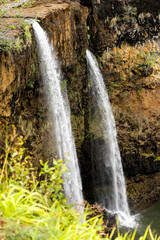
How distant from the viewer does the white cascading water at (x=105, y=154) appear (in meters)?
9.25

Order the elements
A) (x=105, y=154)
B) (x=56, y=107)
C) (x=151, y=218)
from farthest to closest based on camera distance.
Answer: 1. (x=105, y=154)
2. (x=151, y=218)
3. (x=56, y=107)

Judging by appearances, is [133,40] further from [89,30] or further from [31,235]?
[31,235]

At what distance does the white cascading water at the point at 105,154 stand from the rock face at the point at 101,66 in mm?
345

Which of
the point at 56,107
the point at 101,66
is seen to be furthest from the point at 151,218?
the point at 101,66

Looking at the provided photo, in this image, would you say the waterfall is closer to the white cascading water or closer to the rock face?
the rock face

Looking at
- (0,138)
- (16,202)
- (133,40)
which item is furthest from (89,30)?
(16,202)

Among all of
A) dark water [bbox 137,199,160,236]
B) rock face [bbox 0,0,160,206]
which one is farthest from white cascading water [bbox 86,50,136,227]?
dark water [bbox 137,199,160,236]

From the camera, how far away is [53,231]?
6.82ft

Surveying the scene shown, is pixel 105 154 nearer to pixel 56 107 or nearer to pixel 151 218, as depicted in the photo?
pixel 151 218

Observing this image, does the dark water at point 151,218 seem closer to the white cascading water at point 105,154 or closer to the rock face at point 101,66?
the white cascading water at point 105,154

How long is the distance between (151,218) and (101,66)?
594 centimetres

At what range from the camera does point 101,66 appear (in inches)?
386

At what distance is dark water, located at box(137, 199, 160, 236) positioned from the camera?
303 inches

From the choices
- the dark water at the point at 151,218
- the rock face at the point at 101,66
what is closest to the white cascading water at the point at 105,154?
the rock face at the point at 101,66
